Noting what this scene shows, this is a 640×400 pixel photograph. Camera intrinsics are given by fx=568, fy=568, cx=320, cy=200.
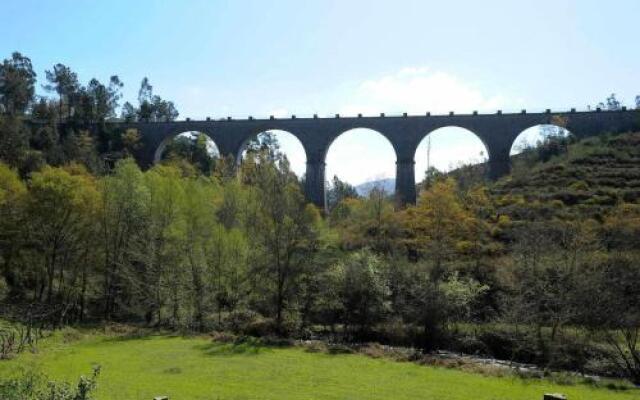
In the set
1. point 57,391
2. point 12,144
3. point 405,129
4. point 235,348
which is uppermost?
point 405,129

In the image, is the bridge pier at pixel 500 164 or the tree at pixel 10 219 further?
the bridge pier at pixel 500 164

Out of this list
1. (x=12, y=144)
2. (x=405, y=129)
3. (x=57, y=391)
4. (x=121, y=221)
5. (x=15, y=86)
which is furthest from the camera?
(x=15, y=86)

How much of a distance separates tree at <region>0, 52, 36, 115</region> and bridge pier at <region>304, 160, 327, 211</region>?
38.0 m

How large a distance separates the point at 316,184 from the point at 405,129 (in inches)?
467

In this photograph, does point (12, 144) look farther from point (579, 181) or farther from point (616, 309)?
point (579, 181)

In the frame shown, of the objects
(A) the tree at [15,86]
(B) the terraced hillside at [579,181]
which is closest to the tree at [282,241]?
(B) the terraced hillside at [579,181]

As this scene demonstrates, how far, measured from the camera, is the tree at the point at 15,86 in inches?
2916

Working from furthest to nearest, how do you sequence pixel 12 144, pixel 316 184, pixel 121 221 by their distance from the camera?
pixel 316 184 → pixel 12 144 → pixel 121 221

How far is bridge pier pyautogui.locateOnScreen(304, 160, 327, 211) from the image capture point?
63281 mm

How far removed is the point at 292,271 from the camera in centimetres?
3166

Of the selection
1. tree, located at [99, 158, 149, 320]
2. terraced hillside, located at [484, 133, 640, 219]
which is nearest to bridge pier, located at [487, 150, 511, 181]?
terraced hillside, located at [484, 133, 640, 219]

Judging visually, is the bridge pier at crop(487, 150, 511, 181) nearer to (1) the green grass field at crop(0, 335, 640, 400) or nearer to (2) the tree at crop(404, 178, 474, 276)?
(2) the tree at crop(404, 178, 474, 276)

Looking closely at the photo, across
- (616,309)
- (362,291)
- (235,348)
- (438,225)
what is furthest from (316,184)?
(616,309)

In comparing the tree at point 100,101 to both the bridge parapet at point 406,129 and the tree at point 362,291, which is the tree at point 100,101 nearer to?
the bridge parapet at point 406,129
